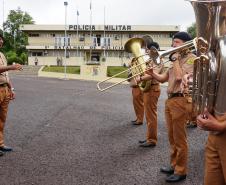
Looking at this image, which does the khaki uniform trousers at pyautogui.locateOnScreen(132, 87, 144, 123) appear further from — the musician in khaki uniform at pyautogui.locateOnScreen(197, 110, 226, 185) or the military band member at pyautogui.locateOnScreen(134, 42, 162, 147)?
the musician in khaki uniform at pyautogui.locateOnScreen(197, 110, 226, 185)

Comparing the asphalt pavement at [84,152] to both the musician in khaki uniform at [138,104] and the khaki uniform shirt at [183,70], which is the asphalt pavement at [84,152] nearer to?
the musician in khaki uniform at [138,104]

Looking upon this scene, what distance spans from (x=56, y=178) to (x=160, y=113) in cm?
737

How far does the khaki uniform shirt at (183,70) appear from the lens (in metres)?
5.70

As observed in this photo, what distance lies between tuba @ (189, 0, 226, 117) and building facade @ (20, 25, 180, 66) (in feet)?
224

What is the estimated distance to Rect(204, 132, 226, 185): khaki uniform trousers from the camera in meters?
3.58

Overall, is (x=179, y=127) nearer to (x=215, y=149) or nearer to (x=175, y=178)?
(x=175, y=178)

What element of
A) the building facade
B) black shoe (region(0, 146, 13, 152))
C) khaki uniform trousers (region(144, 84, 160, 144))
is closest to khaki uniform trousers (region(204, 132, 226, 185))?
→ khaki uniform trousers (region(144, 84, 160, 144))

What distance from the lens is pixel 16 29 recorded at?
92688 millimetres

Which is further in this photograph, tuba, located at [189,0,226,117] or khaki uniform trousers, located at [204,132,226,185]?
khaki uniform trousers, located at [204,132,226,185]

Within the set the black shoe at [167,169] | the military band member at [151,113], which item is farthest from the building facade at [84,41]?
the black shoe at [167,169]

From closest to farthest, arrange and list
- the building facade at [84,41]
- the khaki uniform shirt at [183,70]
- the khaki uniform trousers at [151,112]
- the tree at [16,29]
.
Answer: the khaki uniform shirt at [183,70] → the khaki uniform trousers at [151,112] → the building facade at [84,41] → the tree at [16,29]

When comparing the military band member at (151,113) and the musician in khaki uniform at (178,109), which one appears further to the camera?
the military band member at (151,113)

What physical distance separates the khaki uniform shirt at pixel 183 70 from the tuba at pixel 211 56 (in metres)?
2.06

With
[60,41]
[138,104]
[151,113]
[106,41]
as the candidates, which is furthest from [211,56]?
[60,41]
